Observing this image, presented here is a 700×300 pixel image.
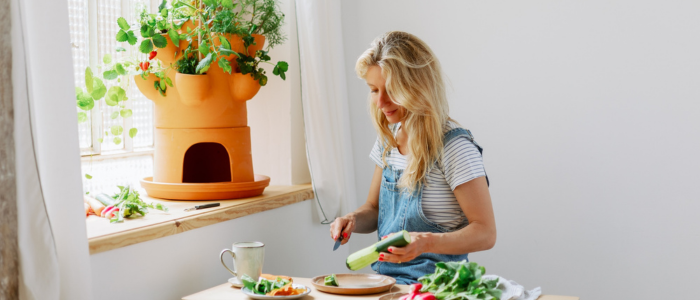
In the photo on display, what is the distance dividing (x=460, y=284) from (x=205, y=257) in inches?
31.9

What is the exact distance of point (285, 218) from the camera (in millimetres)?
2025

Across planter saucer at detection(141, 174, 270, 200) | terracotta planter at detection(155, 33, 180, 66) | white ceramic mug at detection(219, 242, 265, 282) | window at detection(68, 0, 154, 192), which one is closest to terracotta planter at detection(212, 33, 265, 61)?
terracotta planter at detection(155, 33, 180, 66)

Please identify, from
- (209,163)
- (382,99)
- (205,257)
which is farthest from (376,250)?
(209,163)

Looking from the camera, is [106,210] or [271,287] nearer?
[271,287]

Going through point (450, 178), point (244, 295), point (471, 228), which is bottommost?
point (244, 295)

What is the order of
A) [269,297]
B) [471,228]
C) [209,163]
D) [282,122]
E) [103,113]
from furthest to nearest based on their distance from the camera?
[282,122] → [209,163] → [103,113] → [471,228] → [269,297]

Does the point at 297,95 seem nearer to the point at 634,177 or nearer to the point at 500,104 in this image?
the point at 500,104

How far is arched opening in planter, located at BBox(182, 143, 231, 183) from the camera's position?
2053 millimetres

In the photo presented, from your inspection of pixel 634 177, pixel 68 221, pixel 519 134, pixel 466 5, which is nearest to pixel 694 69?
pixel 634 177

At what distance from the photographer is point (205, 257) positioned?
1.69 meters

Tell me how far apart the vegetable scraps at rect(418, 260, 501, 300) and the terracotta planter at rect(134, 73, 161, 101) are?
3.51 ft

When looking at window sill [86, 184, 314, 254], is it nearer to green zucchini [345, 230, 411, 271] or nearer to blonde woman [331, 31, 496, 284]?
blonde woman [331, 31, 496, 284]

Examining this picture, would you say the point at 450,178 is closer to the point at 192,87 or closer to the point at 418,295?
the point at 418,295

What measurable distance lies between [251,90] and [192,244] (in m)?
0.53
